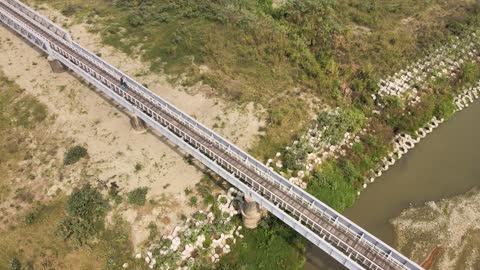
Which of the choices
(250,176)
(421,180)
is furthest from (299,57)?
(250,176)

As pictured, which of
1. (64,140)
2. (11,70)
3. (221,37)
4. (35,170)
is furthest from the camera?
(221,37)

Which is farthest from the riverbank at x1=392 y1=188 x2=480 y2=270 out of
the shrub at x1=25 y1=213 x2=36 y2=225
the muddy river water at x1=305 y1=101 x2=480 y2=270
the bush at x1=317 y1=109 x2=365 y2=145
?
the shrub at x1=25 y1=213 x2=36 y2=225

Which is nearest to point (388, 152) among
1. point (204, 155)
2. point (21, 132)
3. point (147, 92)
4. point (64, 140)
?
point (204, 155)

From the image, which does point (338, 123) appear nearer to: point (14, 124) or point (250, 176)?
point (250, 176)

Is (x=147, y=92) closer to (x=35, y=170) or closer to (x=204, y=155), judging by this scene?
(x=204, y=155)

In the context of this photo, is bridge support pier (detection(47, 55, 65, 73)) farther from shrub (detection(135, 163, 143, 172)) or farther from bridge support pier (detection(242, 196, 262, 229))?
bridge support pier (detection(242, 196, 262, 229))
